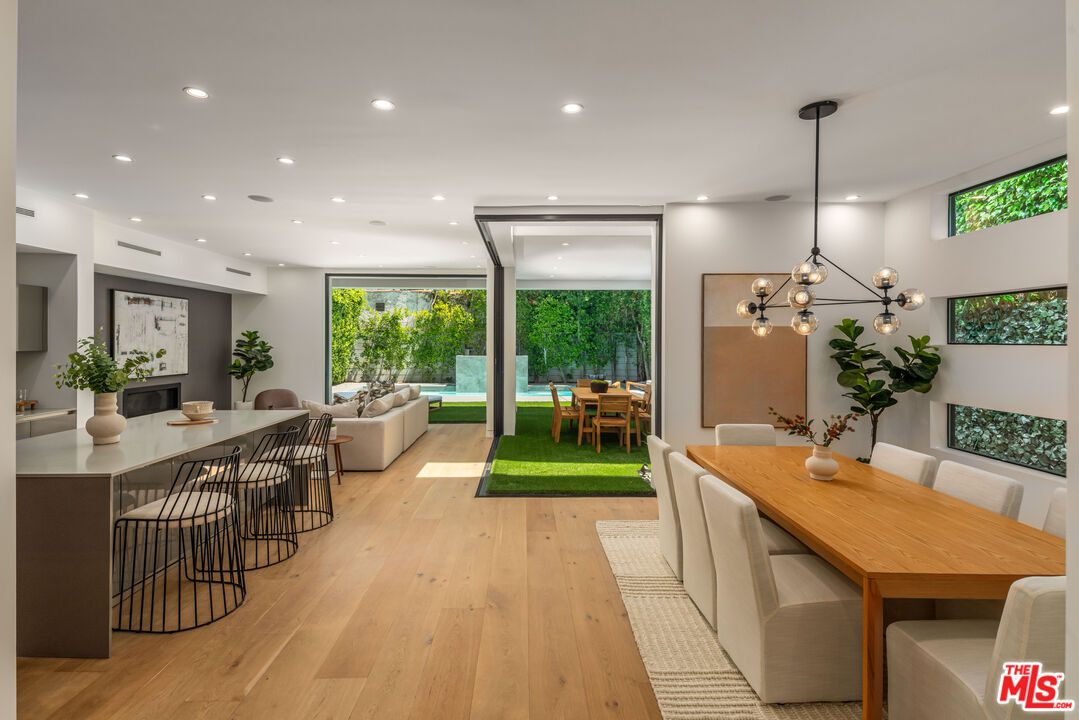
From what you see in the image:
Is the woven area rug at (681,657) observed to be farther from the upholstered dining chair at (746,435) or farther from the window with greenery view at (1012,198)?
the window with greenery view at (1012,198)

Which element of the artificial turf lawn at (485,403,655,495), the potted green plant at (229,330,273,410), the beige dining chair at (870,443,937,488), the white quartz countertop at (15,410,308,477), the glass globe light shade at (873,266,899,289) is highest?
the glass globe light shade at (873,266,899,289)

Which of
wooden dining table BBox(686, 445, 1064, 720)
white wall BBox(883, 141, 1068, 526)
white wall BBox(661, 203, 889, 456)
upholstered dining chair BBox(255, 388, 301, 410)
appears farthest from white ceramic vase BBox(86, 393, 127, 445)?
upholstered dining chair BBox(255, 388, 301, 410)

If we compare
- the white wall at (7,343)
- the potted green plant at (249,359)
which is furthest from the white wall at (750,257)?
the potted green plant at (249,359)

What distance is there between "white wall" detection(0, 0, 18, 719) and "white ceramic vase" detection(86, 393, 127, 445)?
6.96ft

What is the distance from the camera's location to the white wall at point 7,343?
109cm

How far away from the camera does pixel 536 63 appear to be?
266 cm

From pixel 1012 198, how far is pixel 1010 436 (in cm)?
173

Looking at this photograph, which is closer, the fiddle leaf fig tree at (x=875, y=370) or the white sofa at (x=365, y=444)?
the fiddle leaf fig tree at (x=875, y=370)

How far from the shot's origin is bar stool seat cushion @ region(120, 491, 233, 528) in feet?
8.54

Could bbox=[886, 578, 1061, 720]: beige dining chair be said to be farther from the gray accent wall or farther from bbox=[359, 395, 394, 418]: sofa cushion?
the gray accent wall

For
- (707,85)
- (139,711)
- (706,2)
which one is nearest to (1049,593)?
(706,2)

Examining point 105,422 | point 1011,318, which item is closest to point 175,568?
point 105,422

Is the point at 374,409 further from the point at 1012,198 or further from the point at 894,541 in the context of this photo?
the point at 1012,198

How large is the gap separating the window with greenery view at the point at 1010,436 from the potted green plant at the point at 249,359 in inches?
361
